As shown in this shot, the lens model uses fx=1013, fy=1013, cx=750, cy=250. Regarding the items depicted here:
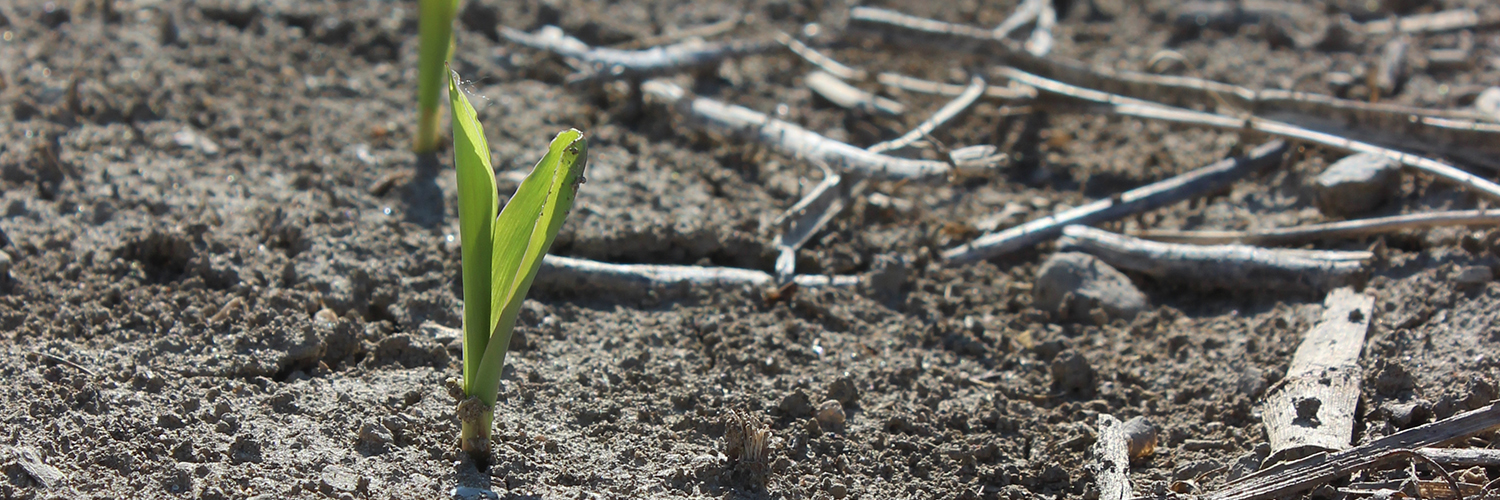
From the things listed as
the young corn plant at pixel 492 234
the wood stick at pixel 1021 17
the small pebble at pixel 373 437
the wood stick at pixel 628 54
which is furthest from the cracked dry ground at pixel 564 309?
the wood stick at pixel 1021 17

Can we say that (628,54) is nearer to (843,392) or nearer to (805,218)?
(805,218)

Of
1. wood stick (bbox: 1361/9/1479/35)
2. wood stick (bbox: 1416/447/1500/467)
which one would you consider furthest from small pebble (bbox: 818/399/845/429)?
wood stick (bbox: 1361/9/1479/35)

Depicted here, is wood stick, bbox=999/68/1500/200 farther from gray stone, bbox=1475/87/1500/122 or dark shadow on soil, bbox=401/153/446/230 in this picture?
dark shadow on soil, bbox=401/153/446/230

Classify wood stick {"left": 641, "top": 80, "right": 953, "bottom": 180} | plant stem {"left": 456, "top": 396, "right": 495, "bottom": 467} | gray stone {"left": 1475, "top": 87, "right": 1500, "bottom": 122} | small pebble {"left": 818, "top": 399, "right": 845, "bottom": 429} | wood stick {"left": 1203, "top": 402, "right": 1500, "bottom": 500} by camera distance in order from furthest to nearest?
1. gray stone {"left": 1475, "top": 87, "right": 1500, "bottom": 122}
2. wood stick {"left": 641, "top": 80, "right": 953, "bottom": 180}
3. small pebble {"left": 818, "top": 399, "right": 845, "bottom": 429}
4. wood stick {"left": 1203, "top": 402, "right": 1500, "bottom": 500}
5. plant stem {"left": 456, "top": 396, "right": 495, "bottom": 467}

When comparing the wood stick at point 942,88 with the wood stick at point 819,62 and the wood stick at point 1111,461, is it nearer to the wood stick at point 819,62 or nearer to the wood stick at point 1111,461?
the wood stick at point 819,62

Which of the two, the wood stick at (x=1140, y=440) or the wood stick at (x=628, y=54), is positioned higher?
the wood stick at (x=628, y=54)

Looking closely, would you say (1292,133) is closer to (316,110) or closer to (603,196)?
(603,196)
